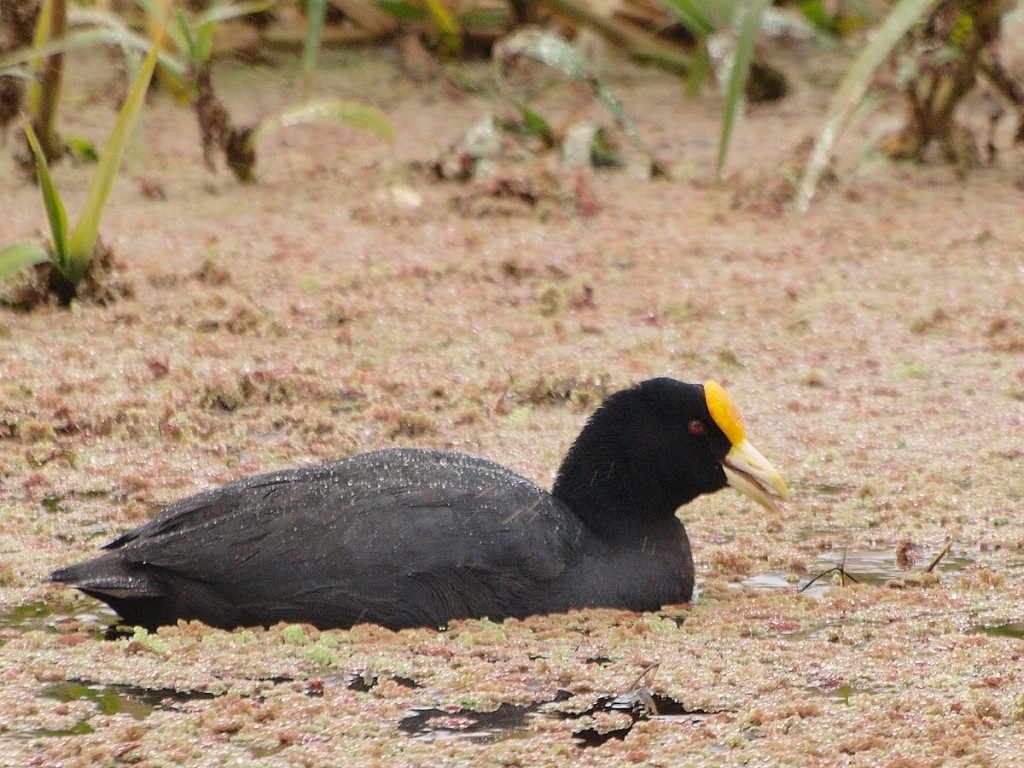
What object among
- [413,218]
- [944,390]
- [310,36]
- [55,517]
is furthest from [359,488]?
[310,36]

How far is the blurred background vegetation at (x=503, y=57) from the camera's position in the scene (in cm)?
611

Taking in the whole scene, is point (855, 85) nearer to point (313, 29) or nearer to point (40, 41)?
point (313, 29)

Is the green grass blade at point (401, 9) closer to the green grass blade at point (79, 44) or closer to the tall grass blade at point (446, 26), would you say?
the tall grass blade at point (446, 26)

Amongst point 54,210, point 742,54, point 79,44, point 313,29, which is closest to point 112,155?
point 54,210

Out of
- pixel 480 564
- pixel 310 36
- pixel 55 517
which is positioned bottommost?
pixel 55 517

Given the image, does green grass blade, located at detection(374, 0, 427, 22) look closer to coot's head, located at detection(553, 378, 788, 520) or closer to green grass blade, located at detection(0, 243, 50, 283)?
green grass blade, located at detection(0, 243, 50, 283)

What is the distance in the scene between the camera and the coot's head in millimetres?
3846

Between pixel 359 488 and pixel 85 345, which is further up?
pixel 359 488

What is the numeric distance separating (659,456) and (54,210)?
7.15 ft

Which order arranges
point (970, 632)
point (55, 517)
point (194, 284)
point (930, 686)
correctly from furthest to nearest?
point (194, 284) < point (55, 517) < point (970, 632) < point (930, 686)

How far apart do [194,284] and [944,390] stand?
2.42 metres

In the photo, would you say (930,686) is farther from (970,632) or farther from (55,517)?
(55,517)

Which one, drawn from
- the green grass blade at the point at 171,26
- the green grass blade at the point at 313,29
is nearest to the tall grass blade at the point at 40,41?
the green grass blade at the point at 171,26

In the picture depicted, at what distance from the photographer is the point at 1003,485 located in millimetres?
4484
